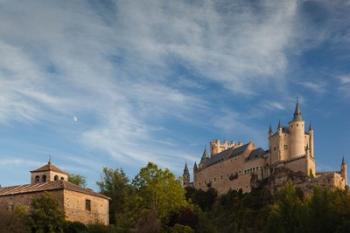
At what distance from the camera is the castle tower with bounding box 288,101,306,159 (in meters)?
105

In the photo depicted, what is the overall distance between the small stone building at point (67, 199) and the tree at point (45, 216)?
267 cm

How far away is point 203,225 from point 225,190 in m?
54.2

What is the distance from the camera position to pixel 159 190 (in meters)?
68.8

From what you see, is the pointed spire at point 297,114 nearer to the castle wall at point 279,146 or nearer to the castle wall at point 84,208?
the castle wall at point 279,146

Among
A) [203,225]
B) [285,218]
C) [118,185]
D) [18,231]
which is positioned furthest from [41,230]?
[118,185]

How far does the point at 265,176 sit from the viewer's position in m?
108

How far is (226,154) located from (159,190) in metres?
55.3

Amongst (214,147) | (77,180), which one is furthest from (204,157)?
(77,180)

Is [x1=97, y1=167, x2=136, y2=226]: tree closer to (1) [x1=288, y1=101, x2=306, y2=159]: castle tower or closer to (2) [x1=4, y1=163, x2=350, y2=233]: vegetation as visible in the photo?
(2) [x1=4, y1=163, x2=350, y2=233]: vegetation

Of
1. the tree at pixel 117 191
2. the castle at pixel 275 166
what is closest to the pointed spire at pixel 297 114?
the castle at pixel 275 166

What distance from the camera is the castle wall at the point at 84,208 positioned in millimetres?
58350

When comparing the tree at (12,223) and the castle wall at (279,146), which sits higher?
the castle wall at (279,146)

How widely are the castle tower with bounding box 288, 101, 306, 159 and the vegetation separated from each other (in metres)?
19.9

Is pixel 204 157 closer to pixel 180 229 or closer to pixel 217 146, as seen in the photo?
pixel 217 146
